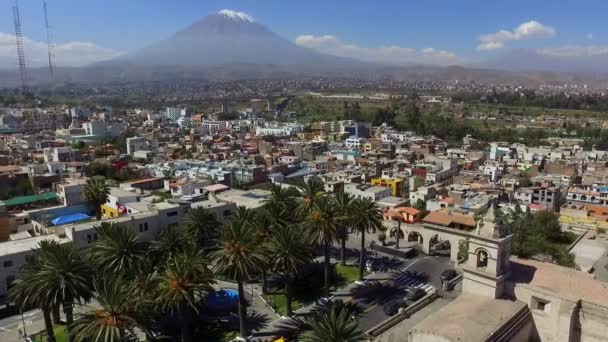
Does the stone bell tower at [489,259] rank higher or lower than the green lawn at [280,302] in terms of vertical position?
higher

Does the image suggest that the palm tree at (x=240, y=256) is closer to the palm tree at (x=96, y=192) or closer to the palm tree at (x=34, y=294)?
the palm tree at (x=34, y=294)

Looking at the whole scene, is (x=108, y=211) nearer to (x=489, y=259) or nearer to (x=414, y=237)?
(x=414, y=237)

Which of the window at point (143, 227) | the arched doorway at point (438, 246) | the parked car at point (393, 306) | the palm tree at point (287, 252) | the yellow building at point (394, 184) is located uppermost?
the palm tree at point (287, 252)

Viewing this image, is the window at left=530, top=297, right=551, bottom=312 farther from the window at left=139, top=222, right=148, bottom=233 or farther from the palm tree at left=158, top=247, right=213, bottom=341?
the window at left=139, top=222, right=148, bottom=233

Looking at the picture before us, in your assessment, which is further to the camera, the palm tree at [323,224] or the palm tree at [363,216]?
the palm tree at [363,216]

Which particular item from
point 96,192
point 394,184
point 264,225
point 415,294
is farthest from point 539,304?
point 96,192

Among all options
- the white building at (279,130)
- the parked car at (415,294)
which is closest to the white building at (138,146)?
the white building at (279,130)
